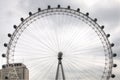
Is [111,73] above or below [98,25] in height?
below

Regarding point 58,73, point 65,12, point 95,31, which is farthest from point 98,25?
point 58,73

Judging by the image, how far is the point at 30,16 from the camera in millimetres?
68500

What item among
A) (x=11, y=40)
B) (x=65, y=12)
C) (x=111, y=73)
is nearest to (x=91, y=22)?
(x=65, y=12)

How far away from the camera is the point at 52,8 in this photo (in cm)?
6975

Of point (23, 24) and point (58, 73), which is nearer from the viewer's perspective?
point (58, 73)

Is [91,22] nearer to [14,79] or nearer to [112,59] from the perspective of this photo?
[112,59]

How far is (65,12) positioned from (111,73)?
15989mm

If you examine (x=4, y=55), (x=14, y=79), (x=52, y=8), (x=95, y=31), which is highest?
(x=52, y=8)

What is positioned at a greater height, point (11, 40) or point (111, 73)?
point (11, 40)

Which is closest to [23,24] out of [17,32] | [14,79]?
[17,32]

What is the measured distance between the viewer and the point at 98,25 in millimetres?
70000

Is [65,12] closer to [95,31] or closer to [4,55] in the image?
[95,31]

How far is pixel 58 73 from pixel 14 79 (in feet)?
40.6

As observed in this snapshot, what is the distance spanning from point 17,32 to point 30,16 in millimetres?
4276
